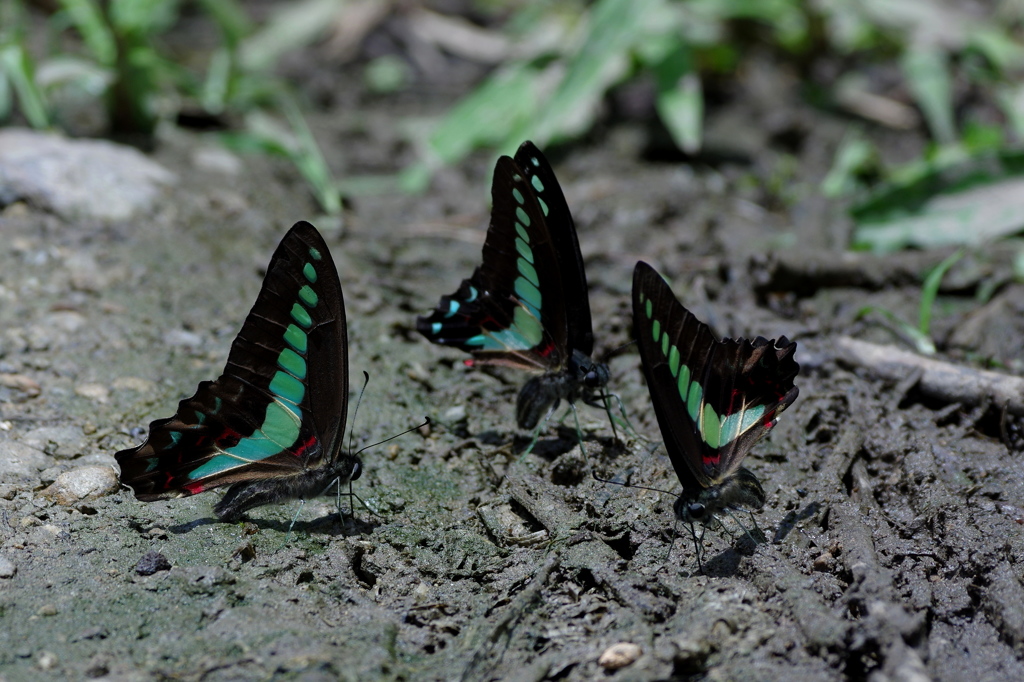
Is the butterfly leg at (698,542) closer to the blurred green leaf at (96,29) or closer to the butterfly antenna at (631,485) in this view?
the butterfly antenna at (631,485)

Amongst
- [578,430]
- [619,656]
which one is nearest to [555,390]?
[578,430]

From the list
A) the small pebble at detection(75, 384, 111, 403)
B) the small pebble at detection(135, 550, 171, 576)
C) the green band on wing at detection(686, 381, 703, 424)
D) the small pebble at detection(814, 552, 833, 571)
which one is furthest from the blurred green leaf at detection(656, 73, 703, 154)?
the small pebble at detection(135, 550, 171, 576)

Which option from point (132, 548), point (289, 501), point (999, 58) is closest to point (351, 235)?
point (289, 501)

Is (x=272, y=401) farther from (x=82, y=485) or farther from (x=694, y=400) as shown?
(x=694, y=400)

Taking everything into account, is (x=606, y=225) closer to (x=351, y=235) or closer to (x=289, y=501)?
(x=351, y=235)

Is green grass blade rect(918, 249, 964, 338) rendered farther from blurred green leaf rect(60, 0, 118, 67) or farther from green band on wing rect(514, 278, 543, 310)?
blurred green leaf rect(60, 0, 118, 67)

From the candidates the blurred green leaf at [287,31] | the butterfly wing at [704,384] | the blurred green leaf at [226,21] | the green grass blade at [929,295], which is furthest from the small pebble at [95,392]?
the blurred green leaf at [287,31]
